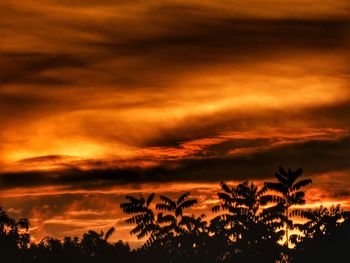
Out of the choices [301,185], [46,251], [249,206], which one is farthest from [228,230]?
[46,251]

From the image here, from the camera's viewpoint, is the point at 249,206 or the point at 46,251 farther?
the point at 249,206

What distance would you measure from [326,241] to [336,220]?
3.18m

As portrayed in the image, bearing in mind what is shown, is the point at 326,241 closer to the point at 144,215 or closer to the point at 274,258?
the point at 274,258

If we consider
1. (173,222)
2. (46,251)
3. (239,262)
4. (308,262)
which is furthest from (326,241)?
(46,251)

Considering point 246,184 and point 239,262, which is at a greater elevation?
point 246,184

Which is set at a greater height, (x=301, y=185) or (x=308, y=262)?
(x=301, y=185)

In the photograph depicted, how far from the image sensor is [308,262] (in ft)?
311

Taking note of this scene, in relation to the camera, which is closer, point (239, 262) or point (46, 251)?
point (46, 251)

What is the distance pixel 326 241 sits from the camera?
94375 mm

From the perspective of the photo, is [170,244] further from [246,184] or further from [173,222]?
[246,184]

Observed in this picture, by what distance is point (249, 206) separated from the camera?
96375 millimetres

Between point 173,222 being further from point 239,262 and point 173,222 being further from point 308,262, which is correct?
point 308,262

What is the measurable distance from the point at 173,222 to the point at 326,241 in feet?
47.1

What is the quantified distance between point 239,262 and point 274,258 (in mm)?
3422
